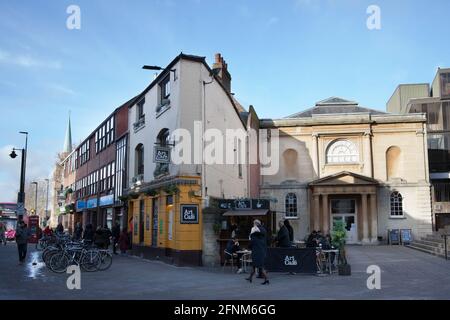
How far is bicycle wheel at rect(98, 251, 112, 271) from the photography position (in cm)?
1648

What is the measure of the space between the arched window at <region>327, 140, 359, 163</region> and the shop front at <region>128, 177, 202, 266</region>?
714 inches

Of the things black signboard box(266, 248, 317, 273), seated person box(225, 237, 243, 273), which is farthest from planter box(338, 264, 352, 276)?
seated person box(225, 237, 243, 273)

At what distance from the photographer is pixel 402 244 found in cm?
3272

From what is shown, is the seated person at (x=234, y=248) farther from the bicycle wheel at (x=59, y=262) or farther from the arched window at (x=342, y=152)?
the arched window at (x=342, y=152)

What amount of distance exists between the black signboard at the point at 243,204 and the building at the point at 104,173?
9.73m

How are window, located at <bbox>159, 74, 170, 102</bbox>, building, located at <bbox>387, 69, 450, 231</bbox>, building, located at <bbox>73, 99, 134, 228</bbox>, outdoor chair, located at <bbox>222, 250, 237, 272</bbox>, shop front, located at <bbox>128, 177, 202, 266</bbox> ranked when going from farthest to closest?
1. building, located at <bbox>387, 69, 450, 231</bbox>
2. building, located at <bbox>73, 99, 134, 228</bbox>
3. window, located at <bbox>159, 74, 170, 102</bbox>
4. shop front, located at <bbox>128, 177, 202, 266</bbox>
5. outdoor chair, located at <bbox>222, 250, 237, 272</bbox>

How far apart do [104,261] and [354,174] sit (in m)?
22.3

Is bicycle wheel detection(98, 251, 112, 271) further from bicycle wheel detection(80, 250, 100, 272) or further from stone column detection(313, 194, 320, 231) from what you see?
stone column detection(313, 194, 320, 231)

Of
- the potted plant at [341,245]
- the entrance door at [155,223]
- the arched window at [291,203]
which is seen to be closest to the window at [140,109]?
the entrance door at [155,223]

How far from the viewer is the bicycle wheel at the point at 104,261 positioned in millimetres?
16484

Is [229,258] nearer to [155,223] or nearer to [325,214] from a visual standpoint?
[155,223]

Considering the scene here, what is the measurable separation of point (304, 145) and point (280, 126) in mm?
2406
